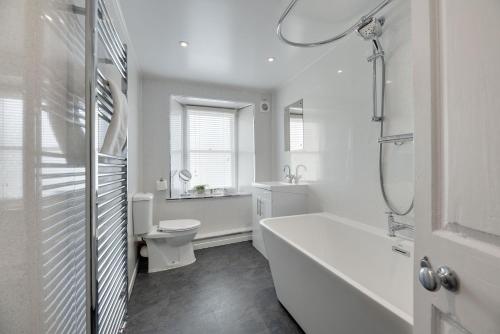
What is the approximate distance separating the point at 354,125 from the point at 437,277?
5.65ft

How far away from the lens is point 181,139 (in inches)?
Answer: 136

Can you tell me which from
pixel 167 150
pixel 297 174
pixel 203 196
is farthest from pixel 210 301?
pixel 167 150

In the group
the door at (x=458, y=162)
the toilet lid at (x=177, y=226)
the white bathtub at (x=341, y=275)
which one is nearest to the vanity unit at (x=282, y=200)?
the white bathtub at (x=341, y=275)

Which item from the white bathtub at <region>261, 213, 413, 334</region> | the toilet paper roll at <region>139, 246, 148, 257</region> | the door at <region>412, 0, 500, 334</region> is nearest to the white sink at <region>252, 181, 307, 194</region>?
the white bathtub at <region>261, 213, 413, 334</region>

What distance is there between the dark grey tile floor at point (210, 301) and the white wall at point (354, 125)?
111cm

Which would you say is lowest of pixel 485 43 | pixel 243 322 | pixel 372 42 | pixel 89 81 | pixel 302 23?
pixel 243 322

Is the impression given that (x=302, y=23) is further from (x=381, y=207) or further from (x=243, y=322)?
(x=243, y=322)

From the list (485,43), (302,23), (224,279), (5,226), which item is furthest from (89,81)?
(224,279)

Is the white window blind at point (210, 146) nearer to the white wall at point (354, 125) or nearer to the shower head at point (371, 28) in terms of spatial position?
the white wall at point (354, 125)

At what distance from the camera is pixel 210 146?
3.66 meters

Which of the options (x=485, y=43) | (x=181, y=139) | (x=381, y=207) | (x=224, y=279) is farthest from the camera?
(x=181, y=139)

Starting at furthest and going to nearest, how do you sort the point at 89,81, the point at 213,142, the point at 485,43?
the point at 213,142 → the point at 89,81 → the point at 485,43

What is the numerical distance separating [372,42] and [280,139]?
1.86 metres

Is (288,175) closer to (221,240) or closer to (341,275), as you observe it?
(221,240)
